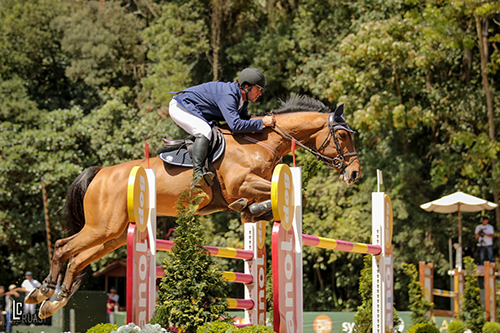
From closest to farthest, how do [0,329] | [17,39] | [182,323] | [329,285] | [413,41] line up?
[182,323] < [0,329] < [413,41] < [329,285] < [17,39]

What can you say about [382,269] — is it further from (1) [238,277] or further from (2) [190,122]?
(2) [190,122]

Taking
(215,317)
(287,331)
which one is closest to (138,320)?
(215,317)

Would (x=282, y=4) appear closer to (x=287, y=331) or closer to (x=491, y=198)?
(x=491, y=198)

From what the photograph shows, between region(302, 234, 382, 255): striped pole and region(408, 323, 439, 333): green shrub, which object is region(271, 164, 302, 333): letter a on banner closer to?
region(302, 234, 382, 255): striped pole

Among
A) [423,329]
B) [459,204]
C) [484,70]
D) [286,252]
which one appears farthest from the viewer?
[484,70]

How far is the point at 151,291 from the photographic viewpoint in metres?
4.04

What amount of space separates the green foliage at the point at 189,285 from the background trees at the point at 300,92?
897cm

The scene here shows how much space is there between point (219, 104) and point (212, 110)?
16cm

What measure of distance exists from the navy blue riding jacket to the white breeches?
4 cm

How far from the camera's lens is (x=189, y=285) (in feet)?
12.1

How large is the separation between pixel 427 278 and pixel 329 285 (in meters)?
5.84

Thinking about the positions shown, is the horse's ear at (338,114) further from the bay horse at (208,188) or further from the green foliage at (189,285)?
the green foliage at (189,285)

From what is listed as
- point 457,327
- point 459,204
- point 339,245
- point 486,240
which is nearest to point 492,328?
point 457,327

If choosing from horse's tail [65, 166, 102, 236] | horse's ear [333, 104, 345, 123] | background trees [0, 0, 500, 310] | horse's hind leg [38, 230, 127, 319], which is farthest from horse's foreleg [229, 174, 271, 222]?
background trees [0, 0, 500, 310]
